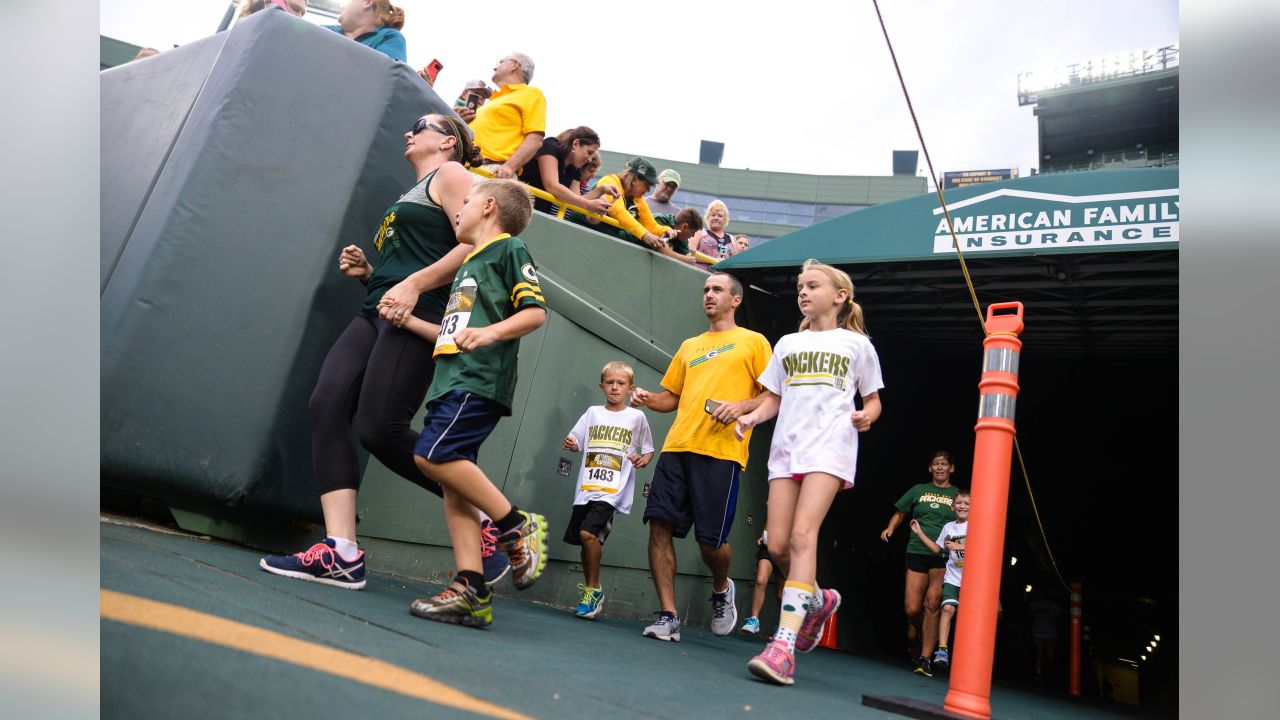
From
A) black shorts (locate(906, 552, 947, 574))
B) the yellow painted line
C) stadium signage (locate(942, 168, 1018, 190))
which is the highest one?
A: stadium signage (locate(942, 168, 1018, 190))

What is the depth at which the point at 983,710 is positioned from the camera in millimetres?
3012

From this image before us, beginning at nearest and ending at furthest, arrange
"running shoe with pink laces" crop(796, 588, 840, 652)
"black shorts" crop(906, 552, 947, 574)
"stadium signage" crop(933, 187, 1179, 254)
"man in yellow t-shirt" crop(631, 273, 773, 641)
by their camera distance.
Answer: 1. "running shoe with pink laces" crop(796, 588, 840, 652)
2. "man in yellow t-shirt" crop(631, 273, 773, 641)
3. "stadium signage" crop(933, 187, 1179, 254)
4. "black shorts" crop(906, 552, 947, 574)

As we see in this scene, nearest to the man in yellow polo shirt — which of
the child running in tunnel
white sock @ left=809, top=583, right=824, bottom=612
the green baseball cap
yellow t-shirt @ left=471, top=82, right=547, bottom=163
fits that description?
yellow t-shirt @ left=471, top=82, right=547, bottom=163

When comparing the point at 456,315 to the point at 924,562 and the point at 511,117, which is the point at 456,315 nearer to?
the point at 511,117

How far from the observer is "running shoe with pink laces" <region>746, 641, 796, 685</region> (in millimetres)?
3469

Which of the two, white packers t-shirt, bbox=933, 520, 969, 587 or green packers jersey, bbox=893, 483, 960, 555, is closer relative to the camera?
white packers t-shirt, bbox=933, 520, 969, 587

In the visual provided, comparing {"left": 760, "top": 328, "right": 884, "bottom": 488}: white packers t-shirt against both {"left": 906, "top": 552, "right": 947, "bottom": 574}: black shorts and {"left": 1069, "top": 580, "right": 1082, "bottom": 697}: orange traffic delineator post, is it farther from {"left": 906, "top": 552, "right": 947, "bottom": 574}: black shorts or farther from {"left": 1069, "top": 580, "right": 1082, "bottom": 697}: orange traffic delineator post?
{"left": 1069, "top": 580, "right": 1082, "bottom": 697}: orange traffic delineator post

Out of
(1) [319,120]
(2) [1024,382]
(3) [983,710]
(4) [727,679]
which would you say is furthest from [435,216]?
(2) [1024,382]

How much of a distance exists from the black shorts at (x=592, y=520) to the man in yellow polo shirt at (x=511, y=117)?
102 inches

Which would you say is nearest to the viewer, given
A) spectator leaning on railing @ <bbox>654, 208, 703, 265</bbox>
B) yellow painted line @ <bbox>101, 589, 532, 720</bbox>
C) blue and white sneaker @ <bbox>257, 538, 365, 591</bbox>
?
yellow painted line @ <bbox>101, 589, 532, 720</bbox>

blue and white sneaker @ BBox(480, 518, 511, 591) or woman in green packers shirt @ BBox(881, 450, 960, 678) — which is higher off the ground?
woman in green packers shirt @ BBox(881, 450, 960, 678)

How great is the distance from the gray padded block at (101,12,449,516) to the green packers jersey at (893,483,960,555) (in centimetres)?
576

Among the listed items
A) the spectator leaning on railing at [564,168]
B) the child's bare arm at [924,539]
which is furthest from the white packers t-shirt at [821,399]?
the child's bare arm at [924,539]

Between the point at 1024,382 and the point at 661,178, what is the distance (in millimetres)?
8526
